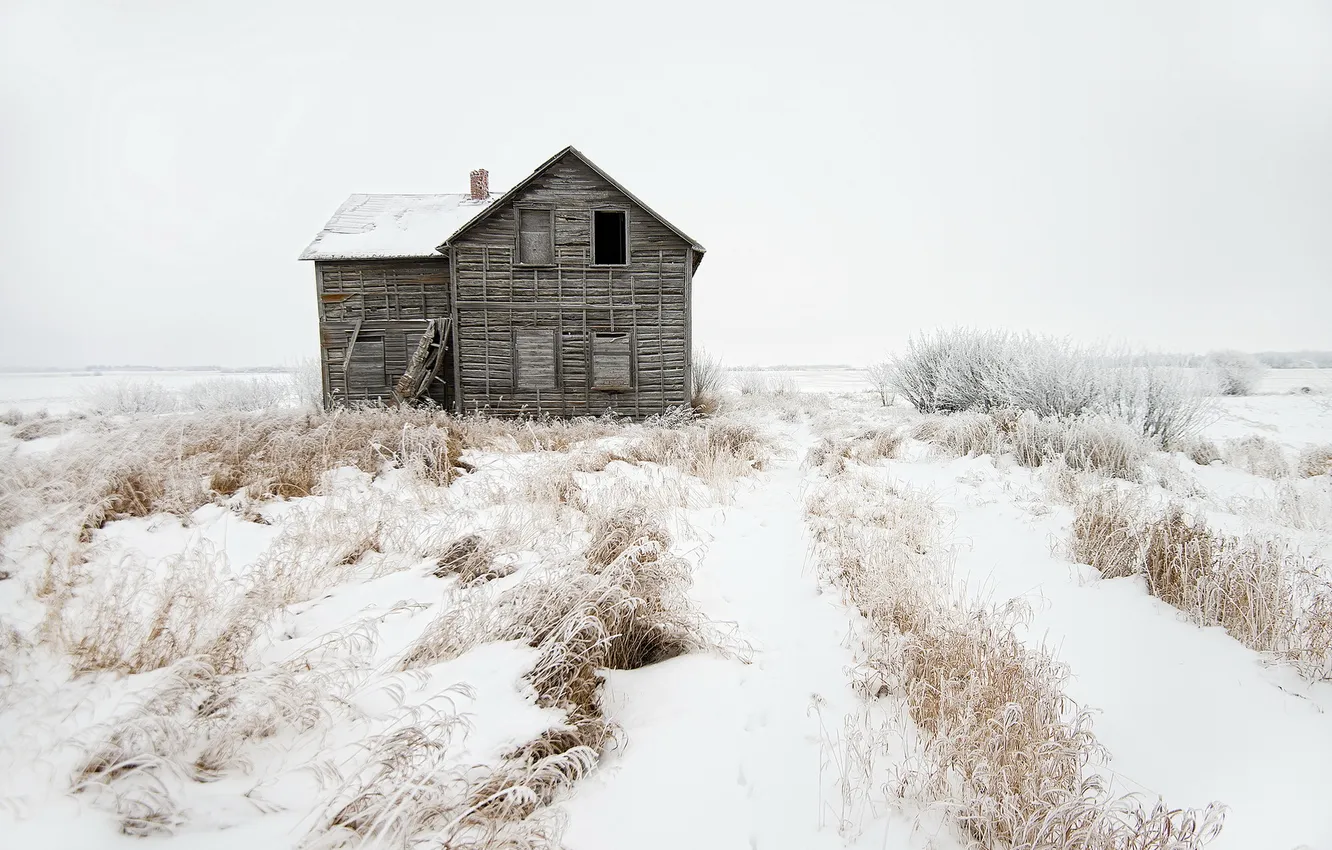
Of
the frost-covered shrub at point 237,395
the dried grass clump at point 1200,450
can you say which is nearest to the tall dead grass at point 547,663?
the dried grass clump at point 1200,450

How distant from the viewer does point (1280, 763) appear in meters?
2.38

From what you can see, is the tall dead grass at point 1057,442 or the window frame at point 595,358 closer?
the tall dead grass at point 1057,442

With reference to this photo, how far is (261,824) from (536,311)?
14.4 meters

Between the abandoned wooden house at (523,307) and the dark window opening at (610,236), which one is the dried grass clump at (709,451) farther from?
the dark window opening at (610,236)

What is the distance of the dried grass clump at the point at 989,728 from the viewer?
190 cm

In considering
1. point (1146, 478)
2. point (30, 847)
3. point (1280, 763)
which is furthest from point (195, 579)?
point (1146, 478)

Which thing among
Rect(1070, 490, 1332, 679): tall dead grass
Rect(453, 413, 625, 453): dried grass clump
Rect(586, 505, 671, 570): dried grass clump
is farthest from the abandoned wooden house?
Rect(1070, 490, 1332, 679): tall dead grass

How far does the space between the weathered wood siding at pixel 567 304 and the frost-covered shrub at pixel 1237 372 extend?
16.0 meters

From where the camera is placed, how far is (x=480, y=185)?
61.9 ft

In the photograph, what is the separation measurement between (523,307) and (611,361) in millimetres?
2790

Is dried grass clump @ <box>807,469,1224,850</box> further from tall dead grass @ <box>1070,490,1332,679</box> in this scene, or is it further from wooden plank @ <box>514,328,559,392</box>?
wooden plank @ <box>514,328,559,392</box>

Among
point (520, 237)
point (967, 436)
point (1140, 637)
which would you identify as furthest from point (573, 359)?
point (1140, 637)

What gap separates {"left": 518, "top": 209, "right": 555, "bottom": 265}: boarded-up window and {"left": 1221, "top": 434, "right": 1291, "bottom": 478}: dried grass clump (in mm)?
14400

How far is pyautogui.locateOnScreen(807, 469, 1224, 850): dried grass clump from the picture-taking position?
1.90 metres
